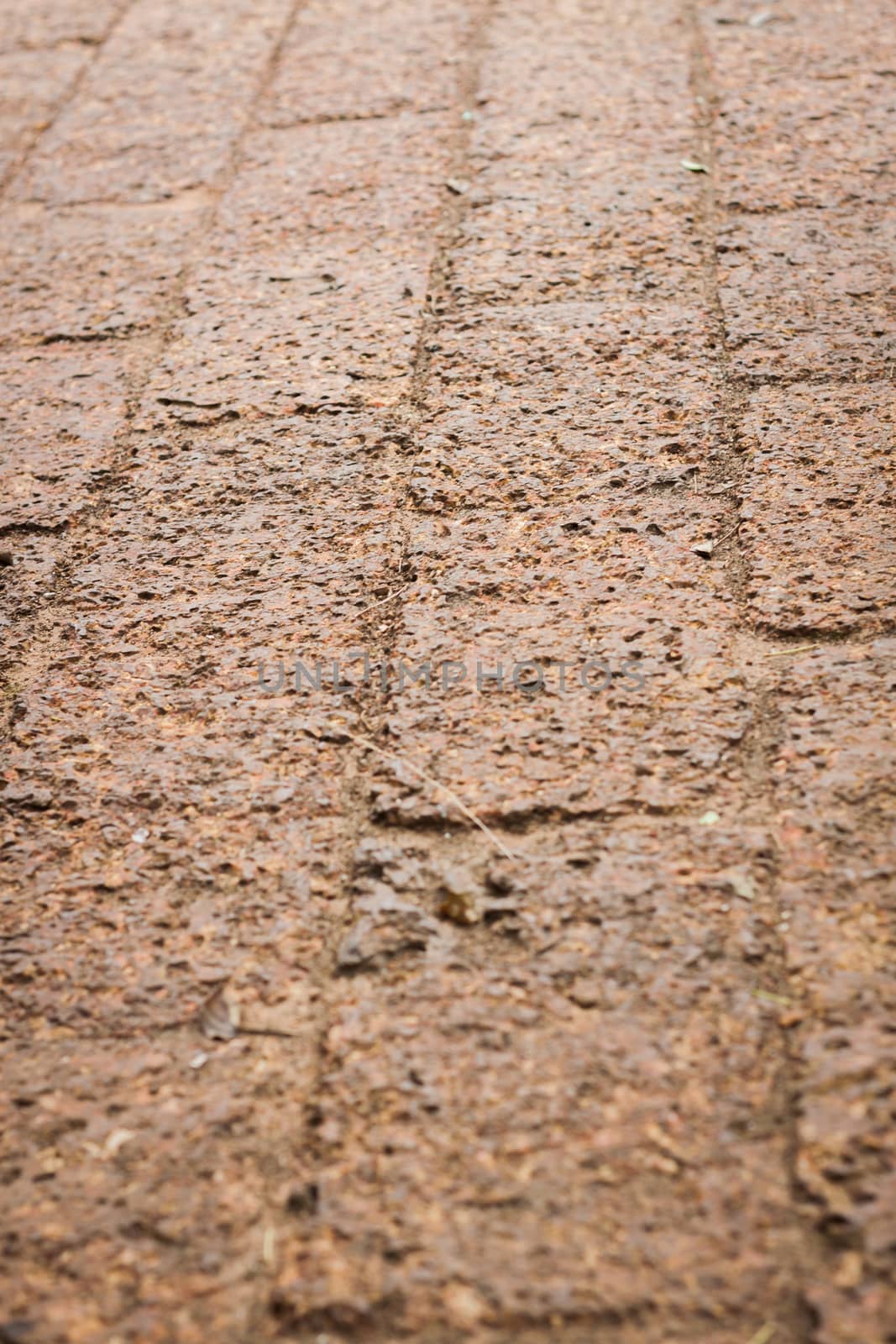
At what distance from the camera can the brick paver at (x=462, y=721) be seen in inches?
43.4

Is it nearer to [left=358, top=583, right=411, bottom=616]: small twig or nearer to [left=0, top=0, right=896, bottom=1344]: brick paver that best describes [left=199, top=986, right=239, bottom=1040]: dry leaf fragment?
[left=0, top=0, right=896, bottom=1344]: brick paver

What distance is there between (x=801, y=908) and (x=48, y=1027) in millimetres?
839

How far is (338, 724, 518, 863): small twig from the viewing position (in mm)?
1374

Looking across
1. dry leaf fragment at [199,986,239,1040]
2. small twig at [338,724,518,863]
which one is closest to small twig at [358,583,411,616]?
small twig at [338,724,518,863]

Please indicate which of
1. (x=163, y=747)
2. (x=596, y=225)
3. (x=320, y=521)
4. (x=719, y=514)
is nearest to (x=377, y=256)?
(x=596, y=225)

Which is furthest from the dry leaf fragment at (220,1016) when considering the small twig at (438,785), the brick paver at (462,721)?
the small twig at (438,785)

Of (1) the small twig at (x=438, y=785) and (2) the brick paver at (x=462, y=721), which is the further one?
(1) the small twig at (x=438, y=785)

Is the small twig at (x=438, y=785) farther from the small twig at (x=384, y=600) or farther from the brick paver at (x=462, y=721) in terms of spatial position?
the small twig at (x=384, y=600)

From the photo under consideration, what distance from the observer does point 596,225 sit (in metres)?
2.21

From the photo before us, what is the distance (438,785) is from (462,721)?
0.34ft

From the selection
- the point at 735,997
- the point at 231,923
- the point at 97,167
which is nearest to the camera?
the point at 735,997

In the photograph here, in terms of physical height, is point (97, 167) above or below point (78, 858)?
above

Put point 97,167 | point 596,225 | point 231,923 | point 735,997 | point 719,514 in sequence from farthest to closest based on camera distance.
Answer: point 97,167, point 596,225, point 719,514, point 231,923, point 735,997

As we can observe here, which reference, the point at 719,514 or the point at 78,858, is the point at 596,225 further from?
the point at 78,858
